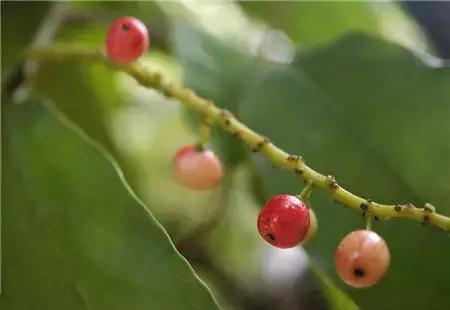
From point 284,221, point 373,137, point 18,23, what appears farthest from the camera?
point 18,23

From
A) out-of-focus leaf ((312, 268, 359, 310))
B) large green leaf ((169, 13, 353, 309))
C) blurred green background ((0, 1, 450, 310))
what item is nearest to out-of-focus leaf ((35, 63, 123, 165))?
blurred green background ((0, 1, 450, 310))

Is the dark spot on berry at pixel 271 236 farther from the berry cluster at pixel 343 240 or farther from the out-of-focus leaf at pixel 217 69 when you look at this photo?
the out-of-focus leaf at pixel 217 69

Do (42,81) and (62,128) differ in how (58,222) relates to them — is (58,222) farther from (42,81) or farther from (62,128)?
(42,81)

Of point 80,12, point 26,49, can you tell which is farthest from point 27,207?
point 80,12

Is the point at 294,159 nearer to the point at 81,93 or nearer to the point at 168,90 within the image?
the point at 168,90

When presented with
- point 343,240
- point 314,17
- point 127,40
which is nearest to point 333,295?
point 343,240

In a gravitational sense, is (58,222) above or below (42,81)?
below

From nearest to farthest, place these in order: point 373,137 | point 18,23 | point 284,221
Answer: point 284,221, point 373,137, point 18,23

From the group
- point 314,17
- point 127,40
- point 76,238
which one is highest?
point 314,17
